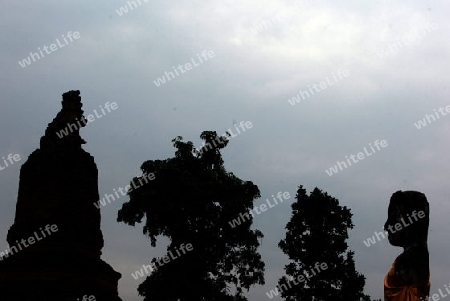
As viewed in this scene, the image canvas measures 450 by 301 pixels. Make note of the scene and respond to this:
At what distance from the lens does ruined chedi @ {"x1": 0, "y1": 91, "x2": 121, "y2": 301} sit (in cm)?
1439

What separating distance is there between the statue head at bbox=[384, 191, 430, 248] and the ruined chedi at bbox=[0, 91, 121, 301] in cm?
1111

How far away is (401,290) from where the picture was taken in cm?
518

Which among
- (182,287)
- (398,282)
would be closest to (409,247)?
(398,282)

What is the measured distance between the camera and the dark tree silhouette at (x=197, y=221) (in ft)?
76.9

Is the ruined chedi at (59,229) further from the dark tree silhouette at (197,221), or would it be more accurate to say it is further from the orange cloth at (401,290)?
the orange cloth at (401,290)

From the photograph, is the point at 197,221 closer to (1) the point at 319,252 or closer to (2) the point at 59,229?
(1) the point at 319,252

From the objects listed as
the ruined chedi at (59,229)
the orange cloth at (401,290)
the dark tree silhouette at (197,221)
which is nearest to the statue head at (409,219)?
the orange cloth at (401,290)

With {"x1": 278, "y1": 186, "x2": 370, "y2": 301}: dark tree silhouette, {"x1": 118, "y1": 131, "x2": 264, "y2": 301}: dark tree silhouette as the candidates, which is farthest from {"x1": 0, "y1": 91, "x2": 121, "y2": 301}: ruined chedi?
{"x1": 278, "y1": 186, "x2": 370, "y2": 301}: dark tree silhouette

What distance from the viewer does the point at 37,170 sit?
16406 millimetres

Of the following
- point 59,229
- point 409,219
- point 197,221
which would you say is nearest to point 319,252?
point 197,221

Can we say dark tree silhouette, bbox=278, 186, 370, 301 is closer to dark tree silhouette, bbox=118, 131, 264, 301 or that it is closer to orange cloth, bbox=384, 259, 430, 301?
dark tree silhouette, bbox=118, 131, 264, 301

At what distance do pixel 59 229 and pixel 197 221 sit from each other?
1014 cm

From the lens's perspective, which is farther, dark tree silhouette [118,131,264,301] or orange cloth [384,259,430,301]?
dark tree silhouette [118,131,264,301]

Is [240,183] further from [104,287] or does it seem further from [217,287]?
[104,287]
